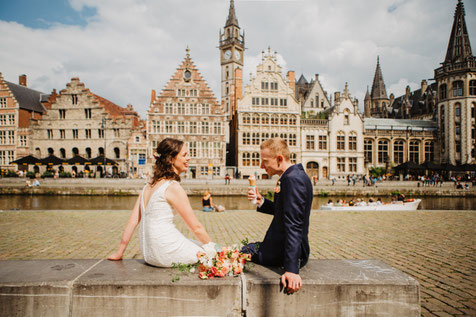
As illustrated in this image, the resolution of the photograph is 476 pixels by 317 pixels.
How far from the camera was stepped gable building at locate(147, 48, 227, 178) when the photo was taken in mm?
38844

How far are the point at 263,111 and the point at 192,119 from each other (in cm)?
1005

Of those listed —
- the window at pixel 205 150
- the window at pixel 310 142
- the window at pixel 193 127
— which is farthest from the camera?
the window at pixel 310 142

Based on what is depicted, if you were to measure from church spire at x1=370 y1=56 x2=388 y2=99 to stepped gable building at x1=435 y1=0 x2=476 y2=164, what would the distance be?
19.4m

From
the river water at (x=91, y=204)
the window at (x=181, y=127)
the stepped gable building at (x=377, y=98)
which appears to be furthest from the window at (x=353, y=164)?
the stepped gable building at (x=377, y=98)

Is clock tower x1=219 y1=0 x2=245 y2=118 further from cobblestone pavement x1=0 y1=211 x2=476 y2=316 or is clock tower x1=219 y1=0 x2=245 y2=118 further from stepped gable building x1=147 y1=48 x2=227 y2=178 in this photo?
cobblestone pavement x1=0 y1=211 x2=476 y2=316

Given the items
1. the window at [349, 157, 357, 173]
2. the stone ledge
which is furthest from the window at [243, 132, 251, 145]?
the stone ledge

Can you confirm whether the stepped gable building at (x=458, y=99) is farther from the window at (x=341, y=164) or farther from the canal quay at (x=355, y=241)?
the canal quay at (x=355, y=241)

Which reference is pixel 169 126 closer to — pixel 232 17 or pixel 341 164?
pixel 341 164

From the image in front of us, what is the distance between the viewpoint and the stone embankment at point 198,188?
2681 centimetres

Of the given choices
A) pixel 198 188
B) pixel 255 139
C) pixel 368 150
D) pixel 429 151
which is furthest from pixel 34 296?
pixel 429 151

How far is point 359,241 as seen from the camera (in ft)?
23.4

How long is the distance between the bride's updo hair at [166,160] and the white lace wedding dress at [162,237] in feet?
0.41

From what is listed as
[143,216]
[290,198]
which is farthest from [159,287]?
[290,198]

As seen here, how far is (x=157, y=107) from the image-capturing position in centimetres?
3881
